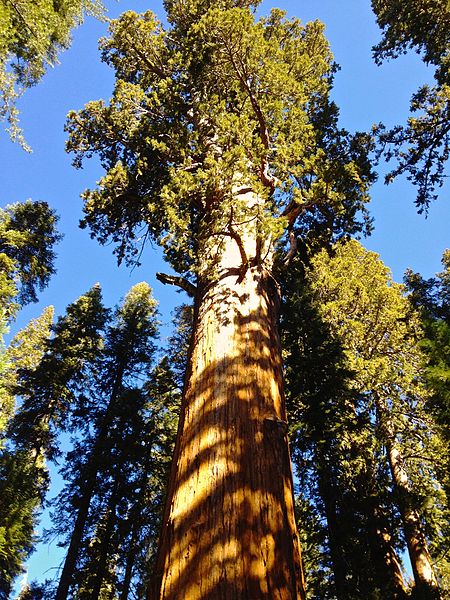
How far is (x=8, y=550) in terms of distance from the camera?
26.8ft

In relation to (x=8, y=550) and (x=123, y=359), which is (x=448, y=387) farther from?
(x=123, y=359)

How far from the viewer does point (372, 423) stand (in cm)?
1034

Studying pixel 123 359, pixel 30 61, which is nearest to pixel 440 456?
pixel 123 359

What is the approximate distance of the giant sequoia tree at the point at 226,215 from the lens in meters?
2.41

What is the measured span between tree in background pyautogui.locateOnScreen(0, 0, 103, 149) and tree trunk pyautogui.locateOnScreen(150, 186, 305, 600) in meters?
7.60

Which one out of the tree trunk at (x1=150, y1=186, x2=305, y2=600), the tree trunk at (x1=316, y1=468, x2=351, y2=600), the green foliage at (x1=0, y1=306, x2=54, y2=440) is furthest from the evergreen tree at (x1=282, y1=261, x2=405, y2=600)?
the green foliage at (x1=0, y1=306, x2=54, y2=440)

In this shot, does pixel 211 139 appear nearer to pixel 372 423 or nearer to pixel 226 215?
pixel 226 215

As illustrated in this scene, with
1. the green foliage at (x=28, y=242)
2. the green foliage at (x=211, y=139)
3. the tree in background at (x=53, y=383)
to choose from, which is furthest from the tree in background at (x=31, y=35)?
the tree in background at (x=53, y=383)

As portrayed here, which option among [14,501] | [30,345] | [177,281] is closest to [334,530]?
[177,281]

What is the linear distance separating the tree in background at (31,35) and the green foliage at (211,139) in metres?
1.94

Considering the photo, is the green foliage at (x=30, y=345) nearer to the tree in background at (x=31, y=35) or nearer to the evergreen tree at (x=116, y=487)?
the evergreen tree at (x=116, y=487)

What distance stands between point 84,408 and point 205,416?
14.3 metres

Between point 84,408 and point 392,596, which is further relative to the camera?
point 84,408

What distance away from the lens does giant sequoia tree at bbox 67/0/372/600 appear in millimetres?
2414
